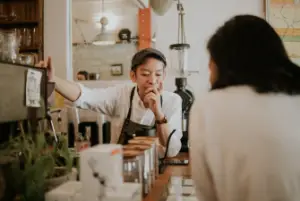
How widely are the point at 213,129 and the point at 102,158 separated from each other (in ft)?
1.32

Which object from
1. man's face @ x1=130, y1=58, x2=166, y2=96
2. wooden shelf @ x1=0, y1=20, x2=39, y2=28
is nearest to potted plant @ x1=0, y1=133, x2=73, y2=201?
man's face @ x1=130, y1=58, x2=166, y2=96

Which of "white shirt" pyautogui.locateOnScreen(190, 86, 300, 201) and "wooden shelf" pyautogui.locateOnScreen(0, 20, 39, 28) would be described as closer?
"white shirt" pyautogui.locateOnScreen(190, 86, 300, 201)

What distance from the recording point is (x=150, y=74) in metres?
1.99

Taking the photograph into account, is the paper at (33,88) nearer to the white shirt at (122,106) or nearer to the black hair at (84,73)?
the white shirt at (122,106)

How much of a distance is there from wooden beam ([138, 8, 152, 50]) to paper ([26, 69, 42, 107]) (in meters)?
2.16

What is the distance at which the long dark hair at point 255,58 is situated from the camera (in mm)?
984

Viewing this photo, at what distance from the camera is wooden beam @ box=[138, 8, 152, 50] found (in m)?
3.31

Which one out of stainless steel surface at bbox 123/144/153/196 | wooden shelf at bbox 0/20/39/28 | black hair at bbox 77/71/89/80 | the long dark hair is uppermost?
wooden shelf at bbox 0/20/39/28

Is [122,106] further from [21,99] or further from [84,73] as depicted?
[84,73]

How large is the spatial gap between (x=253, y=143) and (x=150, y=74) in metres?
1.13

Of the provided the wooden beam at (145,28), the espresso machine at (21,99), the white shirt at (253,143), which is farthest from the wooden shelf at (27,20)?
the white shirt at (253,143)

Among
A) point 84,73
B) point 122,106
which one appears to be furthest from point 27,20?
point 122,106

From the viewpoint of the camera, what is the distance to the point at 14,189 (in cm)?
80

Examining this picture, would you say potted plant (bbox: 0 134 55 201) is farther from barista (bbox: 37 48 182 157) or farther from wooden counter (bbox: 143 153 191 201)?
barista (bbox: 37 48 182 157)
